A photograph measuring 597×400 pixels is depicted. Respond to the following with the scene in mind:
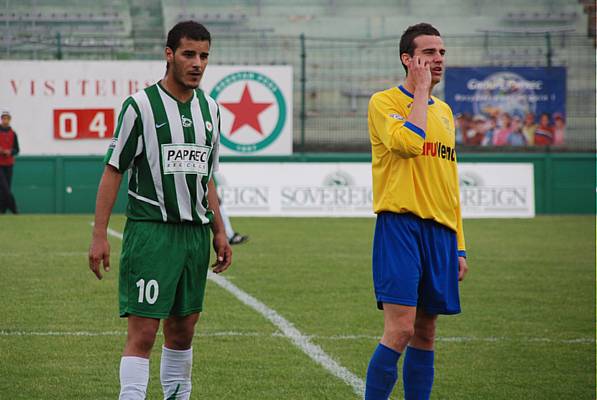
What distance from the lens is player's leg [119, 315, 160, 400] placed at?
462 cm

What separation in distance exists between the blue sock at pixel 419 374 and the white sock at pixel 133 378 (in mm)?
1293

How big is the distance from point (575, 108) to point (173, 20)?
1023cm

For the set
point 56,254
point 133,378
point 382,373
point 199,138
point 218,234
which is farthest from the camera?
point 56,254

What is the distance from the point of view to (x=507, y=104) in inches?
891

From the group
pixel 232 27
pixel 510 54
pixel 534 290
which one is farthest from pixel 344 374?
pixel 232 27

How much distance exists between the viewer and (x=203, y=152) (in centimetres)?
478

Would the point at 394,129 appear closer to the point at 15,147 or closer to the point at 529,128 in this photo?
the point at 15,147

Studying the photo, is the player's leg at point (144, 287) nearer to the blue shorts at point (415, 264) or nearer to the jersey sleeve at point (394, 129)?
the blue shorts at point (415, 264)

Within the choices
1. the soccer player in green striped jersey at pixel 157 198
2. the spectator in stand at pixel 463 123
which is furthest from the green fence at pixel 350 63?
the soccer player in green striped jersey at pixel 157 198

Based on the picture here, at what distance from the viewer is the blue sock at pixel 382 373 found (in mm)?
4848

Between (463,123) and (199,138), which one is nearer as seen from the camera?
(199,138)

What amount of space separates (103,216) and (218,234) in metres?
0.62

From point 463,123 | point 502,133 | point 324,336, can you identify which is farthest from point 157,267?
point 502,133

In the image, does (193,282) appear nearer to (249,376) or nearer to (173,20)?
(249,376)
